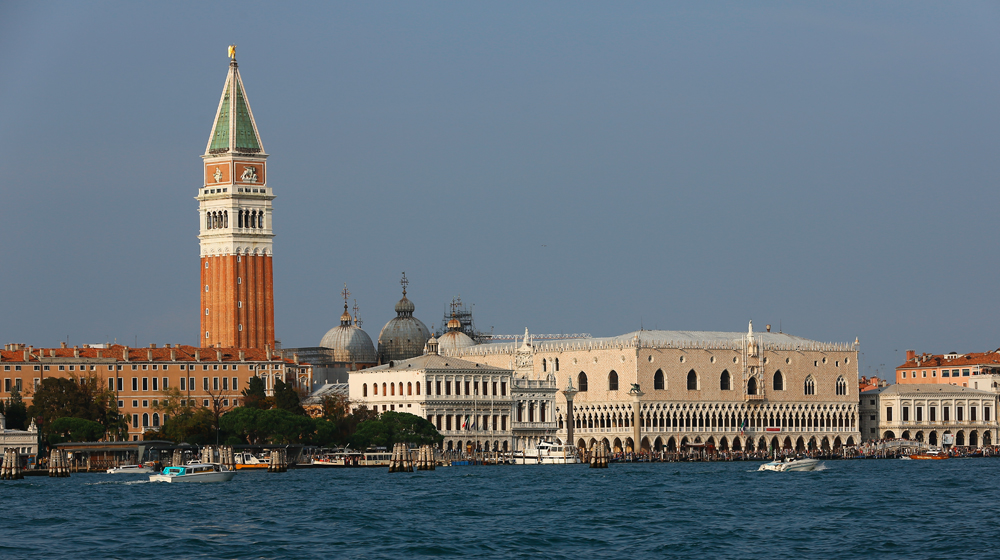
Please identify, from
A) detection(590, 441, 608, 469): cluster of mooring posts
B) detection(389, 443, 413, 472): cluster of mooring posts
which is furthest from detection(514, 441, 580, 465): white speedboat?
detection(389, 443, 413, 472): cluster of mooring posts

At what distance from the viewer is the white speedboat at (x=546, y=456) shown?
10994cm

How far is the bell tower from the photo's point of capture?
126062mm

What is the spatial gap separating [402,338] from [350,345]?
4083mm

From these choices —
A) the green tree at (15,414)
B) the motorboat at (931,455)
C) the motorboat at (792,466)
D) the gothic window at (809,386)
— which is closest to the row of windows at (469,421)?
the motorboat at (792,466)

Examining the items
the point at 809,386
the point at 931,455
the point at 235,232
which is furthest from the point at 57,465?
the point at 931,455

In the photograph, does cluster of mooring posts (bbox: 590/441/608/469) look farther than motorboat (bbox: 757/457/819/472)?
Yes

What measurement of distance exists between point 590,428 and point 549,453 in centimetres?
1553

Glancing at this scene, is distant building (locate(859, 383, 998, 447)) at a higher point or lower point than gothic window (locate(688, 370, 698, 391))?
lower

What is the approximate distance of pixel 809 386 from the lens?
132375mm

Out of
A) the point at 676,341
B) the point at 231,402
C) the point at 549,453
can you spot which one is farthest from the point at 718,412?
the point at 231,402

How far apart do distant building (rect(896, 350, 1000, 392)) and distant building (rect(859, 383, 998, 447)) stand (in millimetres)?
2642

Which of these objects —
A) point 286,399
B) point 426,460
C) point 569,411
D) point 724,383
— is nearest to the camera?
point 426,460

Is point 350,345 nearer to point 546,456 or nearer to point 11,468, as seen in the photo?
point 546,456

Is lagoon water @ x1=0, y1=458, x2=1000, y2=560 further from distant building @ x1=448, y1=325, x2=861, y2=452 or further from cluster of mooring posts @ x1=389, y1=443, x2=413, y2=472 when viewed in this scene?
distant building @ x1=448, y1=325, x2=861, y2=452
